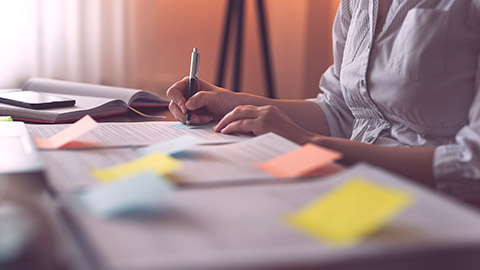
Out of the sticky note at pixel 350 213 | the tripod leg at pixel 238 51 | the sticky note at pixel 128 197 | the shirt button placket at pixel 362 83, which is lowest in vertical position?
the tripod leg at pixel 238 51

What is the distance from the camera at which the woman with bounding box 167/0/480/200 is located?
75 cm

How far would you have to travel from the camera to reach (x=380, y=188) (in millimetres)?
356

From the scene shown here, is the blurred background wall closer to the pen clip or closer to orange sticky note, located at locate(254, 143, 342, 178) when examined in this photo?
the pen clip

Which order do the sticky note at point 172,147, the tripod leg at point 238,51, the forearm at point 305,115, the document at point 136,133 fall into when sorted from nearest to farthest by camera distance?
the sticky note at point 172,147
the document at point 136,133
the forearm at point 305,115
the tripod leg at point 238,51

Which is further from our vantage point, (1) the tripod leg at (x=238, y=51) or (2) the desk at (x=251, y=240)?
(1) the tripod leg at (x=238, y=51)

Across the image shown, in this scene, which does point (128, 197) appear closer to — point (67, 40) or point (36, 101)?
point (36, 101)

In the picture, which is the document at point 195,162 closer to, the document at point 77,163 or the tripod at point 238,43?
the document at point 77,163

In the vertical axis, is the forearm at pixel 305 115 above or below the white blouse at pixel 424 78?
below

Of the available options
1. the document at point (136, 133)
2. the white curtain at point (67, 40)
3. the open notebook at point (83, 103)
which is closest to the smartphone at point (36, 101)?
the open notebook at point (83, 103)

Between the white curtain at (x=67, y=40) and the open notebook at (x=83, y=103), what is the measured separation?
4.32ft

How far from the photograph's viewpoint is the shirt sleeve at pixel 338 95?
1186 millimetres

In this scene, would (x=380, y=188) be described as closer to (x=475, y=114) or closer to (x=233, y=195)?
(x=233, y=195)

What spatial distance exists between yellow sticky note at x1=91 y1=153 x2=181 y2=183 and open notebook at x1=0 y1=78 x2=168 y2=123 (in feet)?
1.57

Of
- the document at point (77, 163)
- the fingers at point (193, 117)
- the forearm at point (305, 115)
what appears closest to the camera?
the document at point (77, 163)
